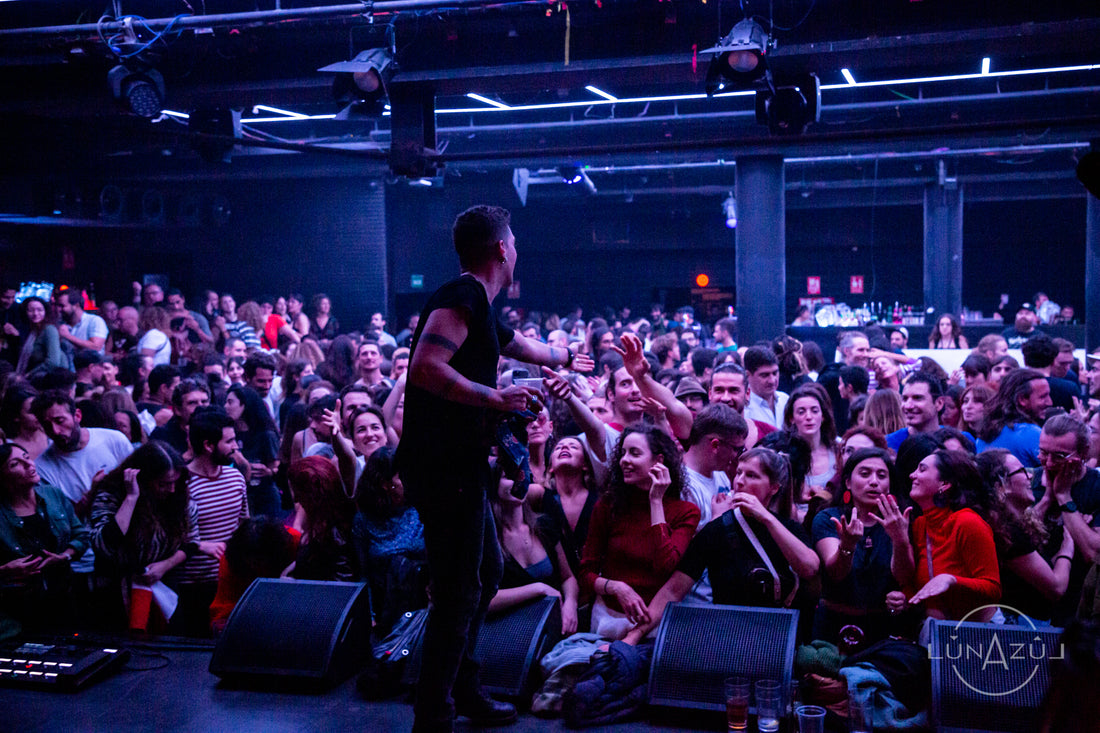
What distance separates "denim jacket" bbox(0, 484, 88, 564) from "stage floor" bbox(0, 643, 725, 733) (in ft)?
2.08

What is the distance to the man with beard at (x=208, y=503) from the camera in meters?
3.96

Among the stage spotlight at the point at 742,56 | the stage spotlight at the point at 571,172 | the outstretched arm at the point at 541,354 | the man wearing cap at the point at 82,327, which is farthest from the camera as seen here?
the stage spotlight at the point at 571,172

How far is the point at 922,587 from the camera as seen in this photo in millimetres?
3090

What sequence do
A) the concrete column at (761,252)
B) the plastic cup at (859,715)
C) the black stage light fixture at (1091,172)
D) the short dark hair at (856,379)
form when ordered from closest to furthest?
1. the black stage light fixture at (1091,172)
2. the plastic cup at (859,715)
3. the short dark hair at (856,379)
4. the concrete column at (761,252)

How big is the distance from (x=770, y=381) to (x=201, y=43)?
384cm

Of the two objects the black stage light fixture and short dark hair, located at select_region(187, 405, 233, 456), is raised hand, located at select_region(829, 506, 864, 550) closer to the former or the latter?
the black stage light fixture

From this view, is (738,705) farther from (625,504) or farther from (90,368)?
(90,368)

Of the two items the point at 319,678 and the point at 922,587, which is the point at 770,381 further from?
the point at 319,678

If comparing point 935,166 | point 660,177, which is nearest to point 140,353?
point 660,177

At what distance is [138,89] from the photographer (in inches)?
219

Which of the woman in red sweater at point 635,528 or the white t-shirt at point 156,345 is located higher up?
the white t-shirt at point 156,345

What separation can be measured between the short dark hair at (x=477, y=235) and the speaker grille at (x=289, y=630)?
4.56ft

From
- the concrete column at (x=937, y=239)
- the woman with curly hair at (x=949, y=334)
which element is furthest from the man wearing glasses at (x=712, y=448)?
the concrete column at (x=937, y=239)

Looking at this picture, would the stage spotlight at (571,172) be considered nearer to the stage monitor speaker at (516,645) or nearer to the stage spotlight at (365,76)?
the stage spotlight at (365,76)
